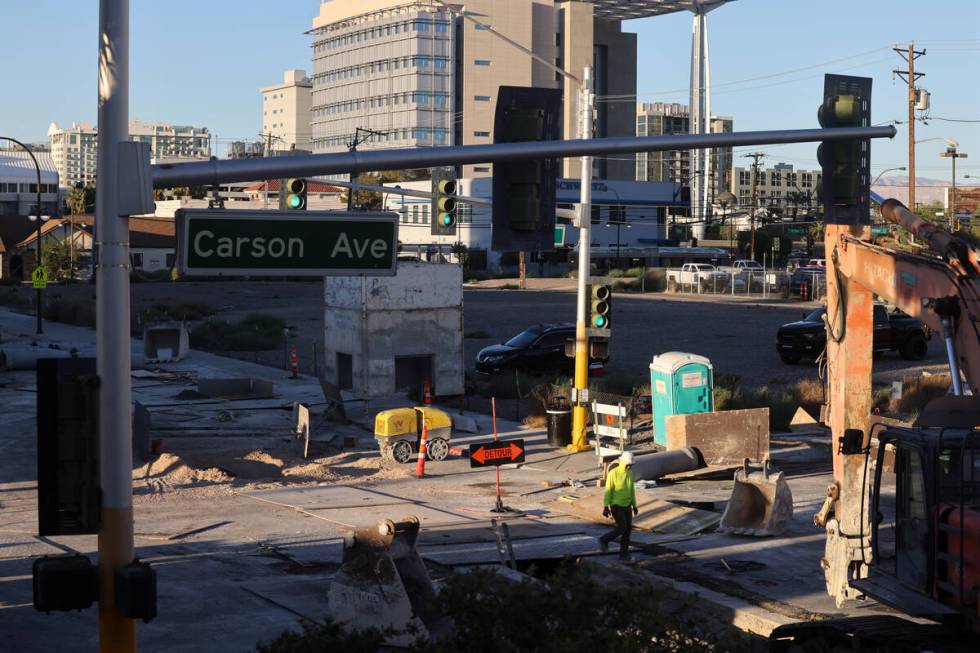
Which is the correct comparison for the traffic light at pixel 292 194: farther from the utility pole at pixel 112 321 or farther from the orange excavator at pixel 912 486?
the utility pole at pixel 112 321

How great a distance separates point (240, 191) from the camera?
545ft

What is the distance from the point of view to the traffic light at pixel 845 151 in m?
11.6

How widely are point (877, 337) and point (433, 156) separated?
33.6 metres

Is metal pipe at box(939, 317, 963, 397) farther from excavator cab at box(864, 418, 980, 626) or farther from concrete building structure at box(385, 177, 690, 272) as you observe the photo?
concrete building structure at box(385, 177, 690, 272)

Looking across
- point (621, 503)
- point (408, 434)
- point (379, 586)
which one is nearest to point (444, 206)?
point (408, 434)

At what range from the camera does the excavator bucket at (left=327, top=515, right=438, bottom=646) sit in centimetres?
1175

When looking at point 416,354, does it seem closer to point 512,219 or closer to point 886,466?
point 886,466

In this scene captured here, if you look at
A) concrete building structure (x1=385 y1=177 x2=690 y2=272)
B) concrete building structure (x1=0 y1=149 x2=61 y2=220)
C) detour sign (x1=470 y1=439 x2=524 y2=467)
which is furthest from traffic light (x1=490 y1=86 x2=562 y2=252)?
concrete building structure (x1=0 y1=149 x2=61 y2=220)

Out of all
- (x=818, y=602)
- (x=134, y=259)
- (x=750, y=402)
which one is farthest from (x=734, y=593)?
(x=134, y=259)

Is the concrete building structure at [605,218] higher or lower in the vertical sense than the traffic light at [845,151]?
higher

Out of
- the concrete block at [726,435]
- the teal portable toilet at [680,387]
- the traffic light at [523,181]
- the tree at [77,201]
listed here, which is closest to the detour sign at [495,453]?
the concrete block at [726,435]

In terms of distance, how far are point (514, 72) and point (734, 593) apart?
15142cm

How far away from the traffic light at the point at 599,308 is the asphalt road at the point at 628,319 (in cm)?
1282

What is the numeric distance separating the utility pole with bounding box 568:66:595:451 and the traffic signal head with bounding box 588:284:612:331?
0.96 ft
